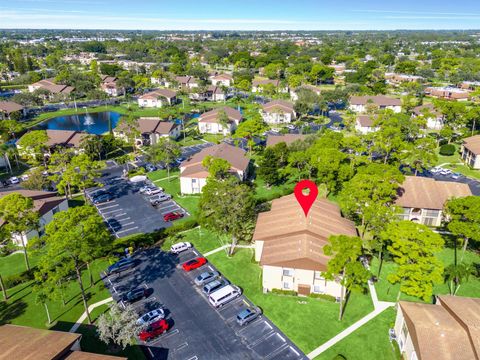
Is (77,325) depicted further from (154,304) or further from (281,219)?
(281,219)

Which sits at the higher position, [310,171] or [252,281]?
[310,171]

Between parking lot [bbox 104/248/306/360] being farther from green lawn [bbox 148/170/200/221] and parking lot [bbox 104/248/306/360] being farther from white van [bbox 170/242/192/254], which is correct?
green lawn [bbox 148/170/200/221]

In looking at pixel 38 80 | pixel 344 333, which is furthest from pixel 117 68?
pixel 344 333

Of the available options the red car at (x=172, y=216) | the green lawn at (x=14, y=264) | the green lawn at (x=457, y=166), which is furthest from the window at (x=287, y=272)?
the green lawn at (x=457, y=166)

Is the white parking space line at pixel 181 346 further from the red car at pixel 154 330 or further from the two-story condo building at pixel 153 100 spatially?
the two-story condo building at pixel 153 100

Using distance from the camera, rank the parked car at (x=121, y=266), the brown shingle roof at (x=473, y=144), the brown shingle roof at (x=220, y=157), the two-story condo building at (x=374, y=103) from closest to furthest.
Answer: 1. the parked car at (x=121, y=266)
2. the brown shingle roof at (x=220, y=157)
3. the brown shingle roof at (x=473, y=144)
4. the two-story condo building at (x=374, y=103)

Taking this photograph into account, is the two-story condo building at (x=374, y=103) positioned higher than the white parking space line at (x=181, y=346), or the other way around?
the two-story condo building at (x=374, y=103)

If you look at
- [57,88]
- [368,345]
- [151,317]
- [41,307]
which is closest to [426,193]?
[368,345]
